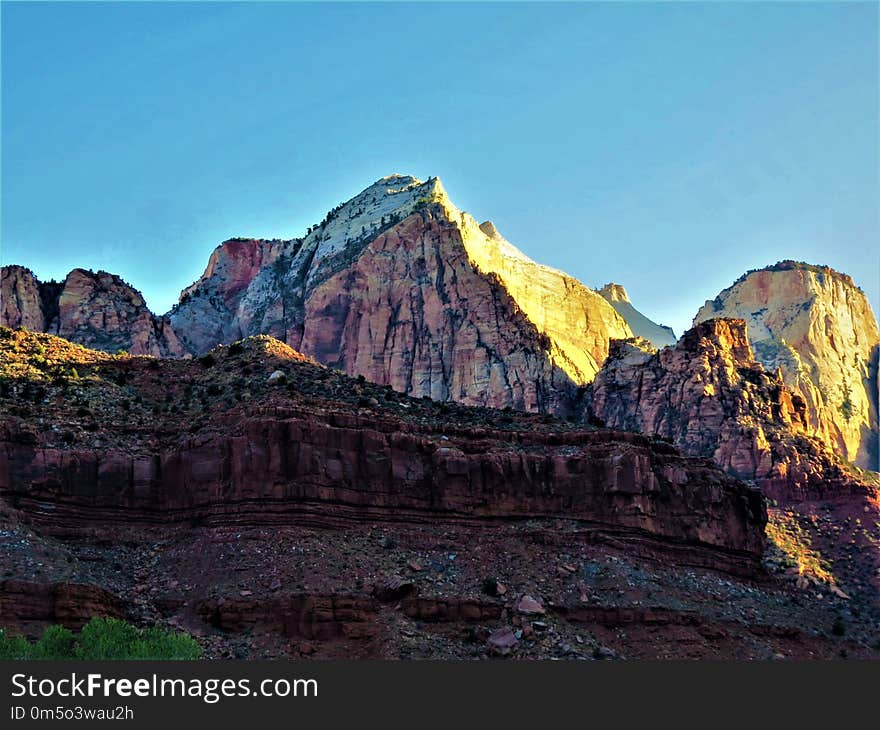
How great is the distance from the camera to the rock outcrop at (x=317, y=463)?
85062 mm

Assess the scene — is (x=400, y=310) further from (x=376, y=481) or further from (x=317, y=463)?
(x=317, y=463)

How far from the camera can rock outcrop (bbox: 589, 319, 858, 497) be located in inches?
5153

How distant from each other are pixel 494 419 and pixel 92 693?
158 ft

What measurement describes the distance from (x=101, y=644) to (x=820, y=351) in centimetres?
13855

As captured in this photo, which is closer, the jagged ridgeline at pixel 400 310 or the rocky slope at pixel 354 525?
the rocky slope at pixel 354 525

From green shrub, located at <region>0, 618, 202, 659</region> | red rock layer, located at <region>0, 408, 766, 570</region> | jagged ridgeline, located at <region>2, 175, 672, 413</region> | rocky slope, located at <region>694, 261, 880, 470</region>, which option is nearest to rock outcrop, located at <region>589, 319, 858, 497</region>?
jagged ridgeline, located at <region>2, 175, 672, 413</region>

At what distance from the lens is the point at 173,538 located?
83875 millimetres

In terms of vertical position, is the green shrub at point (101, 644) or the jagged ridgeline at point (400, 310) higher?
the jagged ridgeline at point (400, 310)

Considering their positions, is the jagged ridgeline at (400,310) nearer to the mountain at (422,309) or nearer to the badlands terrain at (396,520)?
the mountain at (422,309)

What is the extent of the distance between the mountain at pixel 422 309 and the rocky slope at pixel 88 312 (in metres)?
20.2

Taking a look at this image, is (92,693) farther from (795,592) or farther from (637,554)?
(795,592)

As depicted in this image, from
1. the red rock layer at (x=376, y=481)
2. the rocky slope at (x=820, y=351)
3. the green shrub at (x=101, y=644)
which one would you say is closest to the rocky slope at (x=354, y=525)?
the red rock layer at (x=376, y=481)

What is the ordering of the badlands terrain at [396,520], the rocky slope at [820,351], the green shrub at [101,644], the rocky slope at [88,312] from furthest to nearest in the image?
the rocky slope at [820,351]
the rocky slope at [88,312]
the badlands terrain at [396,520]
the green shrub at [101,644]

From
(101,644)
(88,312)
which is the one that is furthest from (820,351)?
(101,644)
